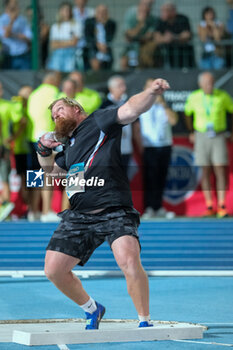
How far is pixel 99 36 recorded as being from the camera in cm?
1476

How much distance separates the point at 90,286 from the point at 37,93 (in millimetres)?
5427

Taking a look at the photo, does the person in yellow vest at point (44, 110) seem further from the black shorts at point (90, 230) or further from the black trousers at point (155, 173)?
→ the black shorts at point (90, 230)

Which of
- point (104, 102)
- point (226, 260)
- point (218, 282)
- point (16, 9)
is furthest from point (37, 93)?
point (218, 282)

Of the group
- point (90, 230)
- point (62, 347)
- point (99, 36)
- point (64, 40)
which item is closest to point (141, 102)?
point (90, 230)

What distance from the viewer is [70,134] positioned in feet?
19.4

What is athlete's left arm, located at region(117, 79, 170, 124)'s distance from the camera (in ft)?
17.3

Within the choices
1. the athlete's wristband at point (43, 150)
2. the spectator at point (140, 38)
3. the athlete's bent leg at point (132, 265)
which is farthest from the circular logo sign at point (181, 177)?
the athlete's bent leg at point (132, 265)

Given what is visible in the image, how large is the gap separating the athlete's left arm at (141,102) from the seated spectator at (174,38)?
9433 mm

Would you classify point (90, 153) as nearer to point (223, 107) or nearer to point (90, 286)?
point (90, 286)

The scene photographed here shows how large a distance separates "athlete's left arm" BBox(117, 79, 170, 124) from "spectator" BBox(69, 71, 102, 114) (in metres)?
7.97

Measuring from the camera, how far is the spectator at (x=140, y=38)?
14875mm

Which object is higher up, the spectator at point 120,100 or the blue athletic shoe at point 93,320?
the spectator at point 120,100

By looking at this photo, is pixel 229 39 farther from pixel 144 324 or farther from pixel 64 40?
pixel 144 324

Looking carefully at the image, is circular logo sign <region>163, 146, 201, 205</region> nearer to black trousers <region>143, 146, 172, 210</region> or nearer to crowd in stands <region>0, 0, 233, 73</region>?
black trousers <region>143, 146, 172, 210</region>
